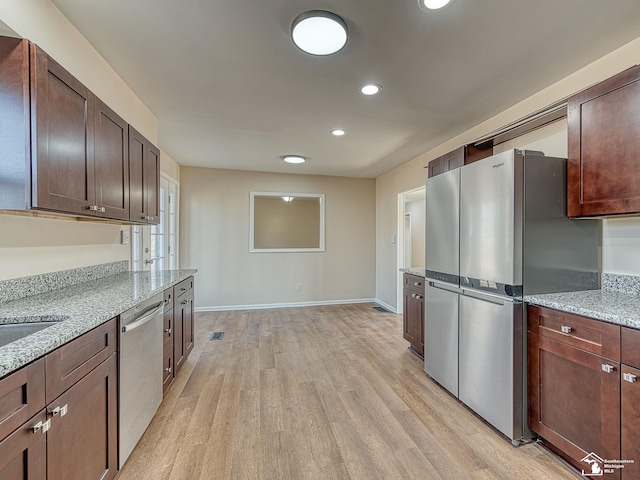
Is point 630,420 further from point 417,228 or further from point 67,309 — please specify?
point 417,228

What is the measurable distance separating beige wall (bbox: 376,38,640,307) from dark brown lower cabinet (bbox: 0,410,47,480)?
305 centimetres

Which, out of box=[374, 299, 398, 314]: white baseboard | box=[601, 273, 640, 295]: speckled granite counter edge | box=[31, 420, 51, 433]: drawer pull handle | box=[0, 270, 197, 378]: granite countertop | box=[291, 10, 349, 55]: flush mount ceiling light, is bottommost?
box=[374, 299, 398, 314]: white baseboard

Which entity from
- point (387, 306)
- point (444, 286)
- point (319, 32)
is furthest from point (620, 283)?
point (387, 306)

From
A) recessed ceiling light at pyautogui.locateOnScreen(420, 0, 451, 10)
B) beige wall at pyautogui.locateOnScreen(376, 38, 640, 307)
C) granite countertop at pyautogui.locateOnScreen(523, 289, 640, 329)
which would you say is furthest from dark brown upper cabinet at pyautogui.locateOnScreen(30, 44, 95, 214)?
beige wall at pyautogui.locateOnScreen(376, 38, 640, 307)

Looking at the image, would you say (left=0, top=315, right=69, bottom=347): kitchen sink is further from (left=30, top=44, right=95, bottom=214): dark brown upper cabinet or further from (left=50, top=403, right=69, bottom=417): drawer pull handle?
(left=30, top=44, right=95, bottom=214): dark brown upper cabinet

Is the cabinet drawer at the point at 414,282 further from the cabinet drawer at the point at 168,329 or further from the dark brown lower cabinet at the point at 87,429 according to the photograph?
the dark brown lower cabinet at the point at 87,429

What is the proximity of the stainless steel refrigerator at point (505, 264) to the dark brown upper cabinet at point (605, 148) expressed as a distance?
4.3 inches

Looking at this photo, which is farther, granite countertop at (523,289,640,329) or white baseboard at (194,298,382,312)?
white baseboard at (194,298,382,312)

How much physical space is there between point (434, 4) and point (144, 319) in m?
2.32

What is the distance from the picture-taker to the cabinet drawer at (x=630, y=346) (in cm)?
130

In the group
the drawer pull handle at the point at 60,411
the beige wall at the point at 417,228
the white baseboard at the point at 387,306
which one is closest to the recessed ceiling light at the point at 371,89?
the drawer pull handle at the point at 60,411

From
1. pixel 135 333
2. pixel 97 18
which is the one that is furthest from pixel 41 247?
pixel 97 18

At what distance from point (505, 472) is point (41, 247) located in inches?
113

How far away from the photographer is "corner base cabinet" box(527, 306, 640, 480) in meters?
1.33
